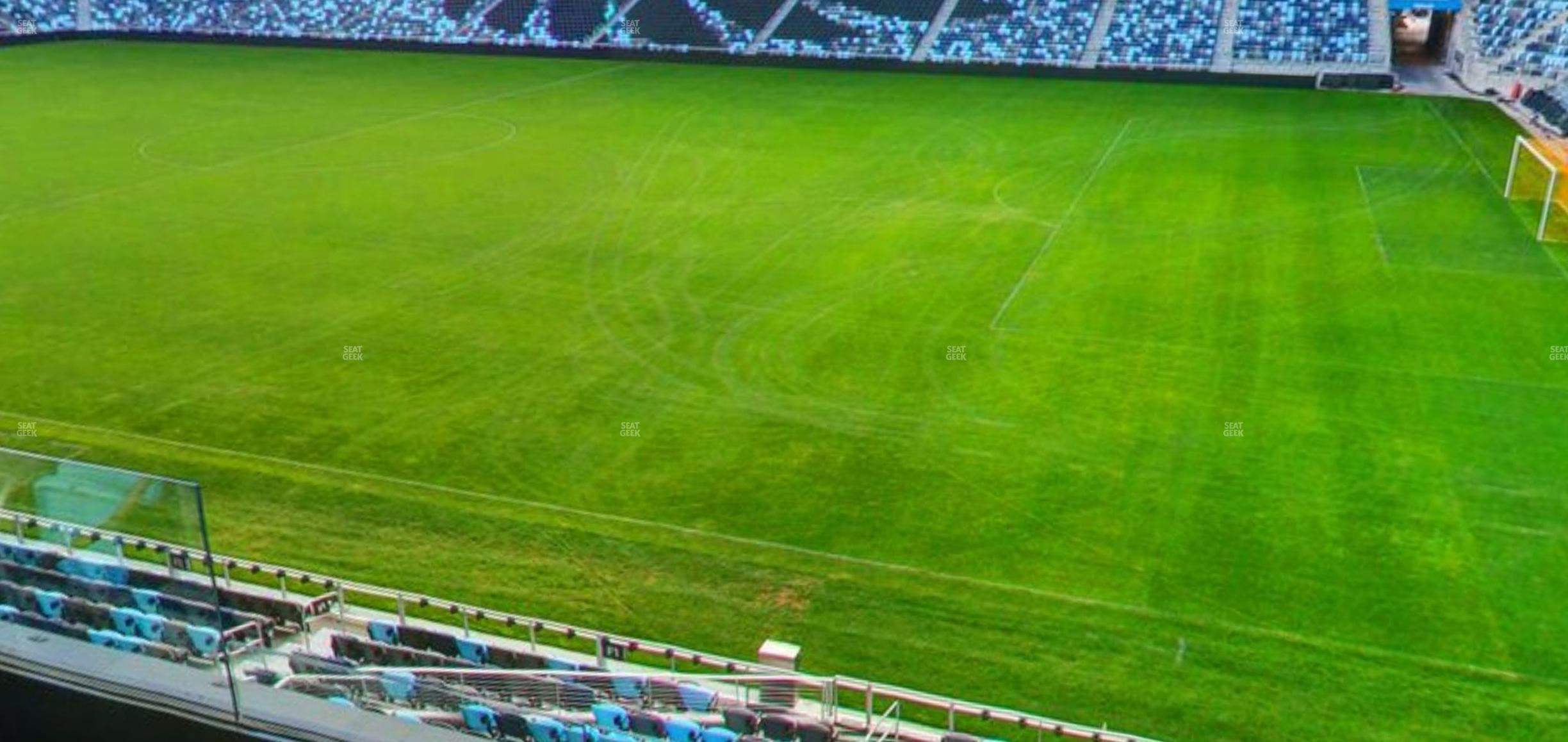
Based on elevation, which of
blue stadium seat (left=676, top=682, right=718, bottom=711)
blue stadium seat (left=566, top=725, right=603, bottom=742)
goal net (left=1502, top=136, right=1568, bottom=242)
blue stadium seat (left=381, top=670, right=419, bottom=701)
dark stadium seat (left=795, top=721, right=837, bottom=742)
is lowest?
blue stadium seat (left=676, top=682, right=718, bottom=711)

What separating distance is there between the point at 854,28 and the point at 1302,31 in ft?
60.1

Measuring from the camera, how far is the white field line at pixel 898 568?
1296cm

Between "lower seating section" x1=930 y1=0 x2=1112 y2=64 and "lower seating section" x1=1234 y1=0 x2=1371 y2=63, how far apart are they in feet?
20.6

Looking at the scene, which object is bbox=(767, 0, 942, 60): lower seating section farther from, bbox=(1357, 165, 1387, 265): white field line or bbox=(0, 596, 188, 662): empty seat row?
bbox=(0, 596, 188, 662): empty seat row

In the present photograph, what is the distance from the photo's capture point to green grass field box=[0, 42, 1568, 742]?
1373 centimetres

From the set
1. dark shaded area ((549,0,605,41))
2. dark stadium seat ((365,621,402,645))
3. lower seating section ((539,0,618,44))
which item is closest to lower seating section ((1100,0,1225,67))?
lower seating section ((539,0,618,44))

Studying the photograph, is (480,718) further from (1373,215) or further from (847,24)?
(847,24)

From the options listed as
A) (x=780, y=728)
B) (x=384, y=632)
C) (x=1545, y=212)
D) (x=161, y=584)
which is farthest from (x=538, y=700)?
(x=1545, y=212)

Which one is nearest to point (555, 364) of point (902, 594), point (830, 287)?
point (830, 287)

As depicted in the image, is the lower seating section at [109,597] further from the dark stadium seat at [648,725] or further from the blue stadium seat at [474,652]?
the dark stadium seat at [648,725]

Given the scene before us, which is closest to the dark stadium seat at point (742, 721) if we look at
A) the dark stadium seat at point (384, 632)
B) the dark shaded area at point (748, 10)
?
the dark stadium seat at point (384, 632)

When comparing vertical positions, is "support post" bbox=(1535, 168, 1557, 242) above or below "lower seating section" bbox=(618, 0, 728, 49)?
below

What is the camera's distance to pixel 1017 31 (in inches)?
2117

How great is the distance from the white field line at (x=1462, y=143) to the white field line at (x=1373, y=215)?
9.56 feet
